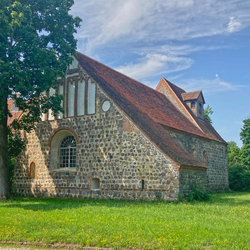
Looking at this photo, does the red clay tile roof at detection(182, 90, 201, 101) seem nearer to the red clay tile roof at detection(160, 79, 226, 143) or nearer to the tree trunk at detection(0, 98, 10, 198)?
the red clay tile roof at detection(160, 79, 226, 143)

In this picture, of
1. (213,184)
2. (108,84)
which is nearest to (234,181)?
Answer: (213,184)

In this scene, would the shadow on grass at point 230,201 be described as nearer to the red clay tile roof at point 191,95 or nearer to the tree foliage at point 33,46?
the tree foliage at point 33,46

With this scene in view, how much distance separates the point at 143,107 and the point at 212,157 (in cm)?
1049

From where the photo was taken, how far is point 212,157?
30.2m

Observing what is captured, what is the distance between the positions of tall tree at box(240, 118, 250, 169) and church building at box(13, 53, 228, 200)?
14210mm

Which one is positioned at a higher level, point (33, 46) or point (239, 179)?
point (33, 46)

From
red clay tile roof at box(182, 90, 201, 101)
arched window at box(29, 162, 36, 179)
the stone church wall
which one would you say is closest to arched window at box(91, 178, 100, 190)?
the stone church wall

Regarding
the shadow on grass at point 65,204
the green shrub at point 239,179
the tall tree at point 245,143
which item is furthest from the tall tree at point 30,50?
the tall tree at point 245,143

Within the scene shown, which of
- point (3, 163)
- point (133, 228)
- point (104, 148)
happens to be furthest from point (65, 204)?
point (133, 228)

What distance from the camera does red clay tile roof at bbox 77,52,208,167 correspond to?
19003 millimetres

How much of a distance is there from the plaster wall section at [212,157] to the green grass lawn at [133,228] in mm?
13556

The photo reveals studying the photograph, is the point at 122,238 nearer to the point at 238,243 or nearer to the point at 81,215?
the point at 238,243

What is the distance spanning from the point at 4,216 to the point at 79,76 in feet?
37.0

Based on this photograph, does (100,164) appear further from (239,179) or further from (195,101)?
(239,179)
